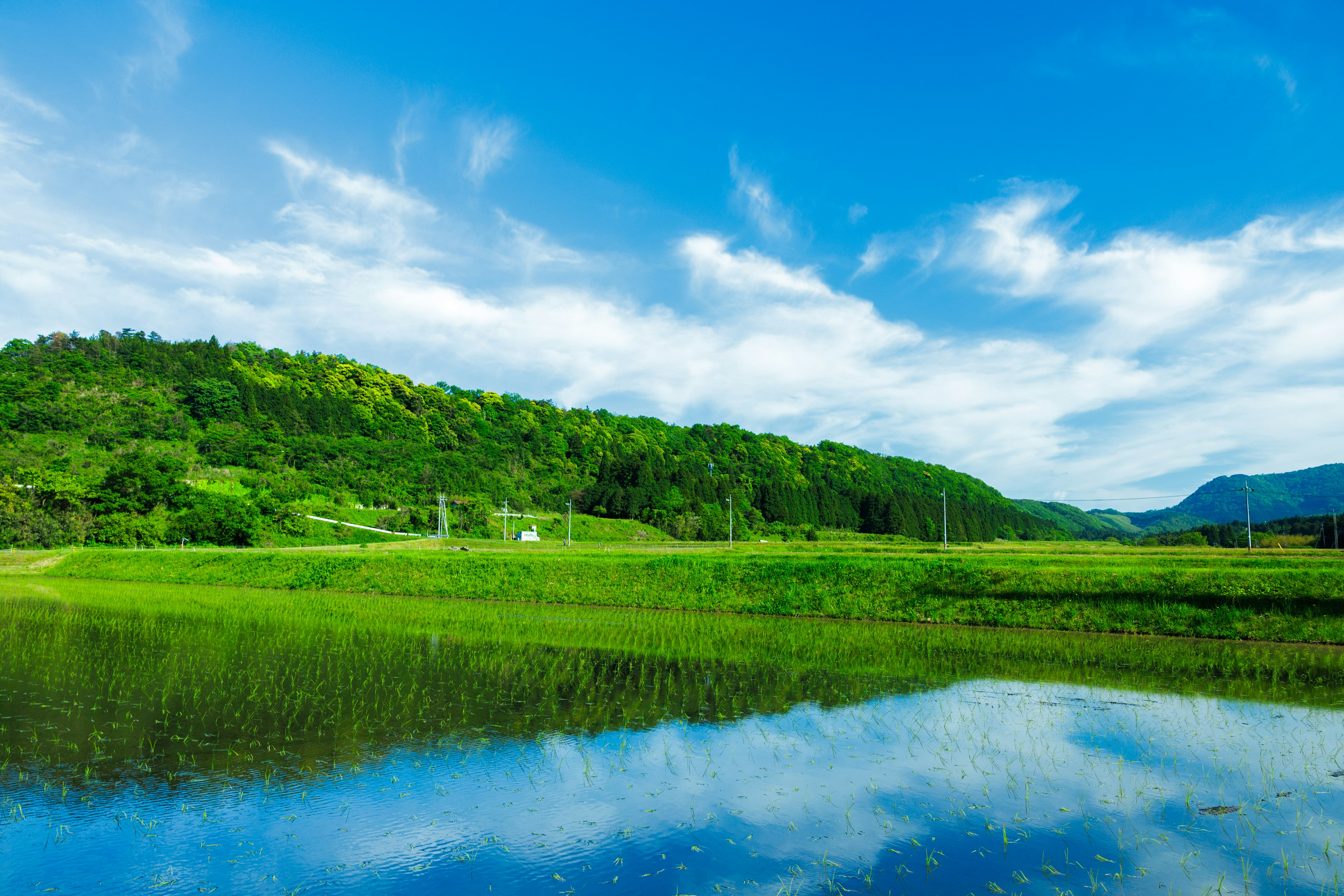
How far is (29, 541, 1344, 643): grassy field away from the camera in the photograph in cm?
2266

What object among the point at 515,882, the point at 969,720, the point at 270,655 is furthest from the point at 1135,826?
the point at 270,655

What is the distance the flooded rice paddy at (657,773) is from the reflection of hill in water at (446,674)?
0.34 ft

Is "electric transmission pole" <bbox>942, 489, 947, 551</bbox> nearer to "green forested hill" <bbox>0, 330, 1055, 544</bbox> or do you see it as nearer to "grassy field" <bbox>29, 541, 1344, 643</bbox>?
"grassy field" <bbox>29, 541, 1344, 643</bbox>

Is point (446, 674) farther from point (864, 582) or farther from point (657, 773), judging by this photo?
point (864, 582)

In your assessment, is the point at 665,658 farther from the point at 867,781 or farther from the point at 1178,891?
the point at 1178,891

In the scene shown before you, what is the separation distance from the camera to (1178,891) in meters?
6.12

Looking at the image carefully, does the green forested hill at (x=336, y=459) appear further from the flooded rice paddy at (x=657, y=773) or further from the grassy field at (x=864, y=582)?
the flooded rice paddy at (x=657, y=773)

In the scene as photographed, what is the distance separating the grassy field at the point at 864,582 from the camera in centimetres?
2266

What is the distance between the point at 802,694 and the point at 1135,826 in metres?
6.66

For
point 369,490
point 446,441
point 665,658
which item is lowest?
point 665,658

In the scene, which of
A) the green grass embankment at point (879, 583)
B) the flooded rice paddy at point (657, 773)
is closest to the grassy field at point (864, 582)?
the green grass embankment at point (879, 583)

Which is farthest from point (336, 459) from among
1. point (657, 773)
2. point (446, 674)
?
point (657, 773)

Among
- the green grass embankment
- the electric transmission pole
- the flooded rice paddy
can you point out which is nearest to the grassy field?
the green grass embankment

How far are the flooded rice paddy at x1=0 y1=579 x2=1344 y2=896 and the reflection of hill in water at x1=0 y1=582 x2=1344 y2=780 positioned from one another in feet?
0.34
